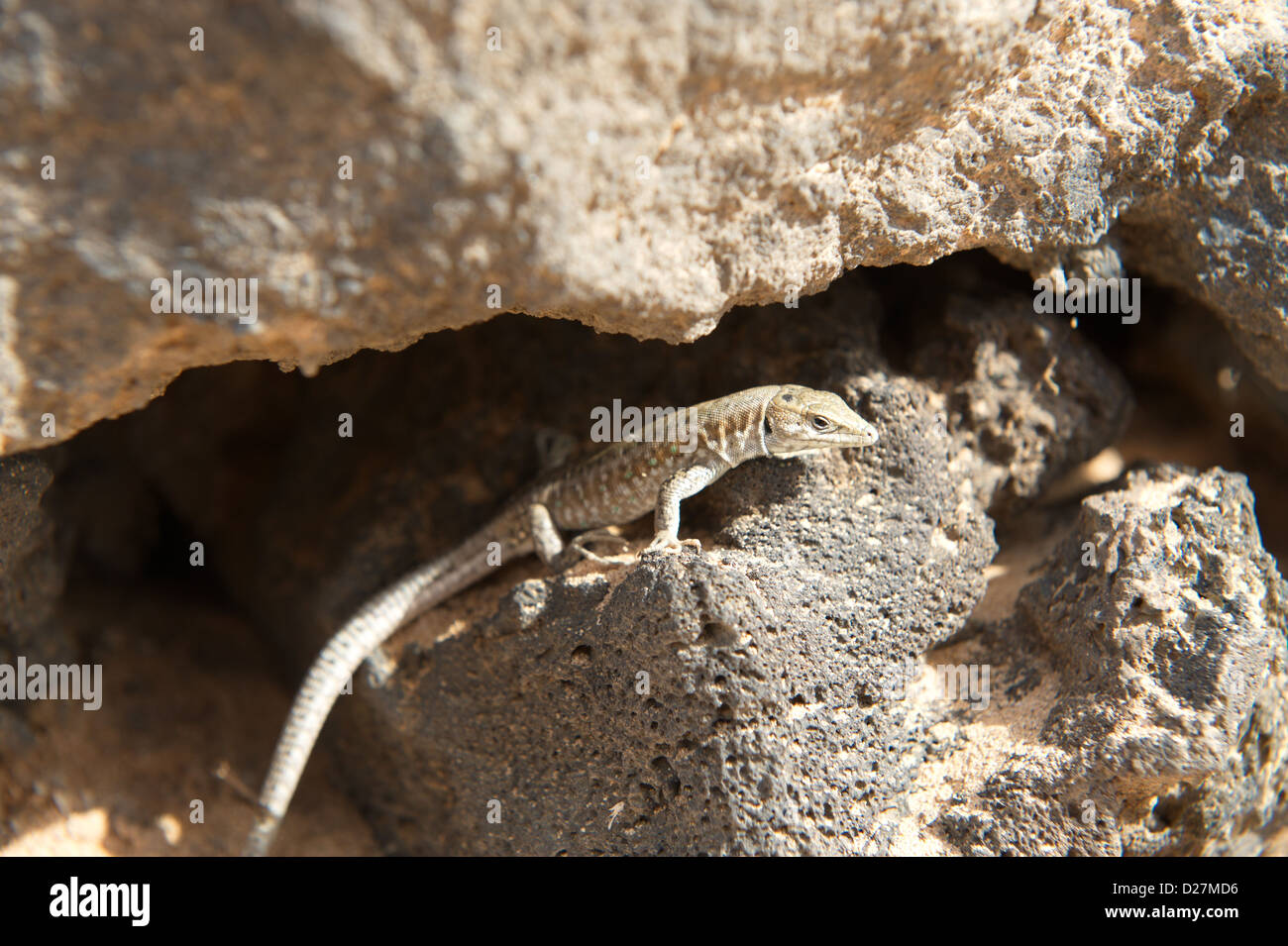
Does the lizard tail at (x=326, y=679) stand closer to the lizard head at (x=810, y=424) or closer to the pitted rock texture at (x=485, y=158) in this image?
the pitted rock texture at (x=485, y=158)

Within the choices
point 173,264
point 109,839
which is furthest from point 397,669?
point 173,264

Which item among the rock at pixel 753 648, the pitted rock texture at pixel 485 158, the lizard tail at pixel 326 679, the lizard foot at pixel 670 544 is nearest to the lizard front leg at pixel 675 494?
the lizard foot at pixel 670 544

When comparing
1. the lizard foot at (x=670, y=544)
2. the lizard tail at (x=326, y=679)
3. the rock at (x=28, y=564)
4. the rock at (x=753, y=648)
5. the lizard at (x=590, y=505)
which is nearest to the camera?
the rock at (x=753, y=648)

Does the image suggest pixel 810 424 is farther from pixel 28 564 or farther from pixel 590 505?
pixel 28 564

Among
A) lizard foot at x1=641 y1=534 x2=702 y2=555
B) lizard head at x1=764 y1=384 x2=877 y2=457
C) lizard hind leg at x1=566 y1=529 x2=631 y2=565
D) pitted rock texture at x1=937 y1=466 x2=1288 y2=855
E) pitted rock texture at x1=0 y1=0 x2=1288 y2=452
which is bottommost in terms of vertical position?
pitted rock texture at x1=937 y1=466 x2=1288 y2=855

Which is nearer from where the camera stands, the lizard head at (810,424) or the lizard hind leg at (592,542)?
the lizard head at (810,424)

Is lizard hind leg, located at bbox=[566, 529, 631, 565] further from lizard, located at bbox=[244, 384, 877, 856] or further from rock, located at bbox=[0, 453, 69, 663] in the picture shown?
rock, located at bbox=[0, 453, 69, 663]

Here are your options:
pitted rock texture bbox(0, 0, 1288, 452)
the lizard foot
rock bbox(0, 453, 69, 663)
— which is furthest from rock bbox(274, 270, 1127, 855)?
rock bbox(0, 453, 69, 663)

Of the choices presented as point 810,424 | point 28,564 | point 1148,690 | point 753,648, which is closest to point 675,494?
point 810,424
